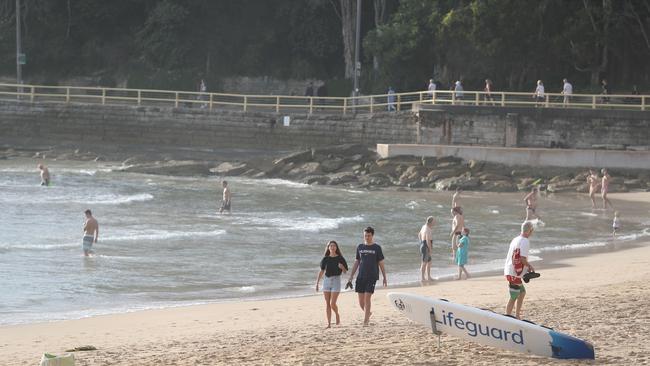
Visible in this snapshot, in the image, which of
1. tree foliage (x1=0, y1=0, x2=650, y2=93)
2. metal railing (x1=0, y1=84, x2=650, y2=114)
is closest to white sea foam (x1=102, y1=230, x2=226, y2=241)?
metal railing (x1=0, y1=84, x2=650, y2=114)

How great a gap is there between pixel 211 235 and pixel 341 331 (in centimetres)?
1357

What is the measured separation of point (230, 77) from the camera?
58.4 m

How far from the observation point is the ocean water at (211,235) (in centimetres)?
1998

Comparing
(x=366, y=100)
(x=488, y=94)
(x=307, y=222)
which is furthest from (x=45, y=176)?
(x=488, y=94)

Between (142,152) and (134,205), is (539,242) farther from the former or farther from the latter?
(142,152)

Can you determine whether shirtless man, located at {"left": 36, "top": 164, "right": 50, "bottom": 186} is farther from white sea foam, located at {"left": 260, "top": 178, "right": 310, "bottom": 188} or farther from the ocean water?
white sea foam, located at {"left": 260, "top": 178, "right": 310, "bottom": 188}

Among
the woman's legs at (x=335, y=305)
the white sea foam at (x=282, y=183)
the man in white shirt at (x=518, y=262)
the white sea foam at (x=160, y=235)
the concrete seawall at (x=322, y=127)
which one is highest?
the concrete seawall at (x=322, y=127)

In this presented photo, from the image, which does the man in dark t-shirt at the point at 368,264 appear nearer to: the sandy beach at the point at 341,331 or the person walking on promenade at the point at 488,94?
the sandy beach at the point at 341,331

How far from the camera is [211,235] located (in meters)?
27.4

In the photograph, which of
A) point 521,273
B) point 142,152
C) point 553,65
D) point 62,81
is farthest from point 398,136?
point 521,273

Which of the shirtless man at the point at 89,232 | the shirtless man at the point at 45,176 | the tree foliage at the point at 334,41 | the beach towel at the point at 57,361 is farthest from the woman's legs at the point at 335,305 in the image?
the tree foliage at the point at 334,41

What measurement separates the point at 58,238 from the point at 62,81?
34.1 meters

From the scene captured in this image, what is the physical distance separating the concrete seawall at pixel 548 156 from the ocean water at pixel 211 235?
3.06m

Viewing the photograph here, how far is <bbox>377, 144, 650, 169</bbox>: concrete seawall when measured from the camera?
3853 cm
